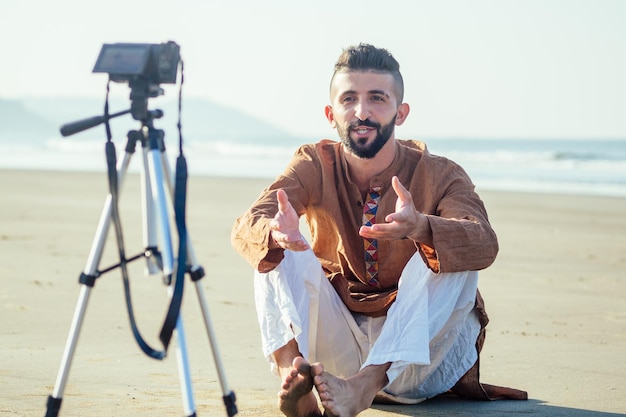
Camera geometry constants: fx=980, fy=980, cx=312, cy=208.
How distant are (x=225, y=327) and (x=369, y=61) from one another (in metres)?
1.99

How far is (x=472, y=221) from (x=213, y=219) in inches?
288

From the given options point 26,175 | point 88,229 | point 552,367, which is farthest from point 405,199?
point 26,175

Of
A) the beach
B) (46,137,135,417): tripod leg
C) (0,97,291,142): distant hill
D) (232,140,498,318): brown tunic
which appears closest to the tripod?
(46,137,135,417): tripod leg

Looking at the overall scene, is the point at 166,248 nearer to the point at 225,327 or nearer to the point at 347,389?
the point at 347,389

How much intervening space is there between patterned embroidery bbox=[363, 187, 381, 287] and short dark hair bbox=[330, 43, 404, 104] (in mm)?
393

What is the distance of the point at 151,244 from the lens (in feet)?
9.48

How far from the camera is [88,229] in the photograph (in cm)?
924

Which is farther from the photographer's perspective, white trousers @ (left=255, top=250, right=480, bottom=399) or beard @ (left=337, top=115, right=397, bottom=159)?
beard @ (left=337, top=115, right=397, bottom=159)

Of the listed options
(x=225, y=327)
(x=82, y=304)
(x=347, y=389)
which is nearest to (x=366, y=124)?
(x=347, y=389)


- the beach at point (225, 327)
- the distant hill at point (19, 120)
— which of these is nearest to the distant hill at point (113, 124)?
the distant hill at point (19, 120)

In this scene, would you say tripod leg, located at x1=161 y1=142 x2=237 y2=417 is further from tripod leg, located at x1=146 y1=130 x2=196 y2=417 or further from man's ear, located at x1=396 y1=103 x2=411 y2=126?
man's ear, located at x1=396 y1=103 x2=411 y2=126

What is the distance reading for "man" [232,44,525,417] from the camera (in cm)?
321

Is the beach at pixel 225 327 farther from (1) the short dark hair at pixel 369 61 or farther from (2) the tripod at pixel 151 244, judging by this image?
(1) the short dark hair at pixel 369 61

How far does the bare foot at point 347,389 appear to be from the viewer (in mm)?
3121
